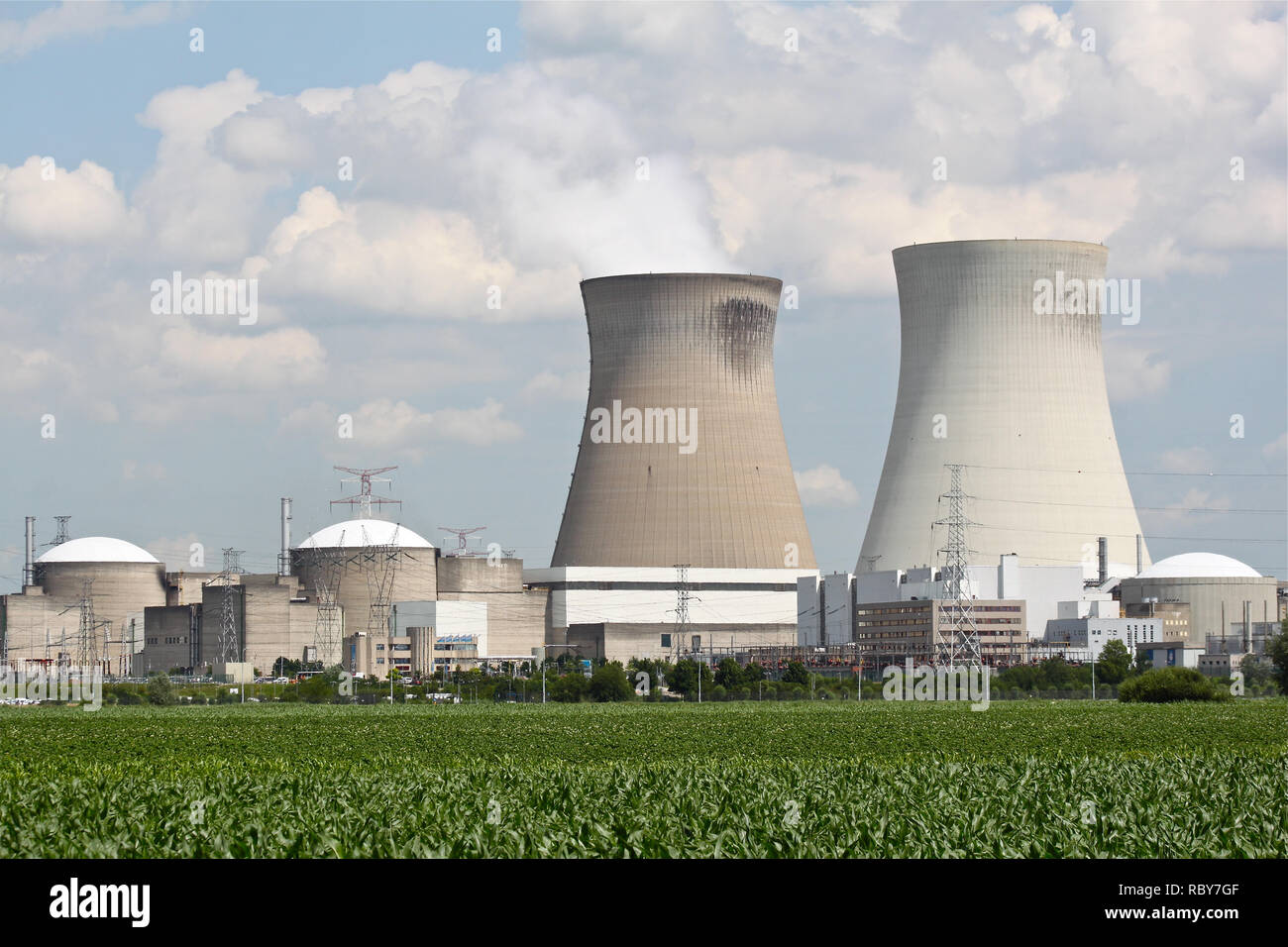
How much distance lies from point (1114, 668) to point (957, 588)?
7.09 meters

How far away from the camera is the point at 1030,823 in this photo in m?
9.23

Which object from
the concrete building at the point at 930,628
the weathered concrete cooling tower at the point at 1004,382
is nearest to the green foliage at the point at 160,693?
the weathered concrete cooling tower at the point at 1004,382

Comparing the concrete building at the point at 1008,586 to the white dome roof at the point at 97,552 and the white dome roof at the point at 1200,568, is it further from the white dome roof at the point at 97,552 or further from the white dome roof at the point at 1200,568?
the white dome roof at the point at 97,552

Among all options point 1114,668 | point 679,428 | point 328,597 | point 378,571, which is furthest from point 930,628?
point 328,597

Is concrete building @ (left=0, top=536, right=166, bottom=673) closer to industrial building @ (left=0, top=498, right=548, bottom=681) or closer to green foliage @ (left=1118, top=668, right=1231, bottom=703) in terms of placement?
industrial building @ (left=0, top=498, right=548, bottom=681)

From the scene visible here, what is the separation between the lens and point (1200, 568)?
6431cm

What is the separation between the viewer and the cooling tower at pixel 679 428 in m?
46.8

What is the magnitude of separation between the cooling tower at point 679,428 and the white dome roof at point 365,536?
17797 mm

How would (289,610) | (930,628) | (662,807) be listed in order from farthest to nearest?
(289,610)
(930,628)
(662,807)

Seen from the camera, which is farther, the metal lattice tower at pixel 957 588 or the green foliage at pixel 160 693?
the green foliage at pixel 160 693

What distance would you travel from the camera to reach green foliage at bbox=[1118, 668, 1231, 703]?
38.8 meters

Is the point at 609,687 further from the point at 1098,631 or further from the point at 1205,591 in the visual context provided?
the point at 1205,591

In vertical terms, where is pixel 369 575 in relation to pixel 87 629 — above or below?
above
